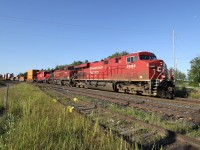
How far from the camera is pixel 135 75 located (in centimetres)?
1772

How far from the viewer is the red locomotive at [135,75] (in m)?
16.1

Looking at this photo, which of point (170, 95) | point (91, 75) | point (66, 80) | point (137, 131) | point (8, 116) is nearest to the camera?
point (137, 131)

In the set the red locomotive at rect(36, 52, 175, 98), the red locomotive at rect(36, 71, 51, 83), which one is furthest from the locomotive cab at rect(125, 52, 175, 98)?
the red locomotive at rect(36, 71, 51, 83)

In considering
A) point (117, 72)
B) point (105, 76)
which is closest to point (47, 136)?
point (117, 72)

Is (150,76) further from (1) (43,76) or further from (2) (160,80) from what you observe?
(1) (43,76)

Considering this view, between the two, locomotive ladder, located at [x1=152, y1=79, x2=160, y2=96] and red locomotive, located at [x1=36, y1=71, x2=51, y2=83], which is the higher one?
red locomotive, located at [x1=36, y1=71, x2=51, y2=83]

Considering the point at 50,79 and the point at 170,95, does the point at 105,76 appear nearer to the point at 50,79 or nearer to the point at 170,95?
the point at 170,95

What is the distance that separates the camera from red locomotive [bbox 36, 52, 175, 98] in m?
16.1

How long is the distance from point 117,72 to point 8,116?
14222mm

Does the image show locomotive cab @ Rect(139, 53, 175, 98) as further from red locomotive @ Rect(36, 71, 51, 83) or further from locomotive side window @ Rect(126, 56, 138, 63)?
red locomotive @ Rect(36, 71, 51, 83)

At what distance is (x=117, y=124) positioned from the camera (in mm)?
6934

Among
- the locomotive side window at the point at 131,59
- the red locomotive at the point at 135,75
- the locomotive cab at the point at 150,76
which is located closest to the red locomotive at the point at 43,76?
the red locomotive at the point at 135,75

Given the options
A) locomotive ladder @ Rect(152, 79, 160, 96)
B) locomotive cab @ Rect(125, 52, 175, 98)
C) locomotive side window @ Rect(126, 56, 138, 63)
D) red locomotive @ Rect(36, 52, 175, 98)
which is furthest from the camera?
locomotive side window @ Rect(126, 56, 138, 63)

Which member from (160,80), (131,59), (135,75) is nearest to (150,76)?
(160,80)
